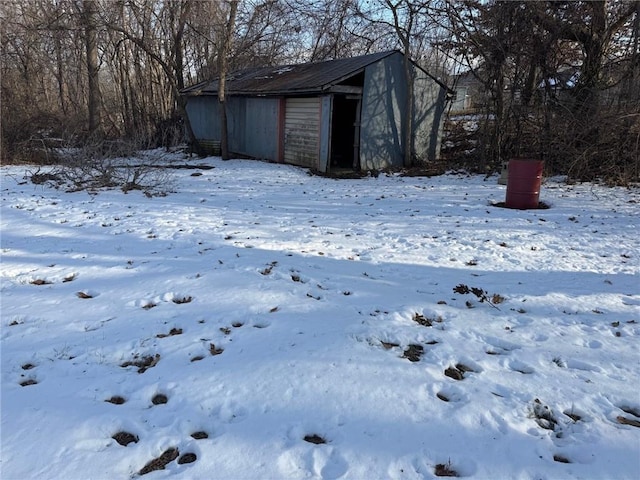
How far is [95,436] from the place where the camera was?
8.31ft

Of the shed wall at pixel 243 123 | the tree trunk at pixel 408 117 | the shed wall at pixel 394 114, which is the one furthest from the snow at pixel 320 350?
the shed wall at pixel 243 123

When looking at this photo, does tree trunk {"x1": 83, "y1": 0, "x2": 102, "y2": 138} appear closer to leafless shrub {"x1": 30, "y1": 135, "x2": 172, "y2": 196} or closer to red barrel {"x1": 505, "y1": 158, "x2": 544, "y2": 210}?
leafless shrub {"x1": 30, "y1": 135, "x2": 172, "y2": 196}

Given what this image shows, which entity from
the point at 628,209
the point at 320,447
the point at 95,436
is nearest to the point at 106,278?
the point at 95,436

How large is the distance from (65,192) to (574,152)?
13115 millimetres

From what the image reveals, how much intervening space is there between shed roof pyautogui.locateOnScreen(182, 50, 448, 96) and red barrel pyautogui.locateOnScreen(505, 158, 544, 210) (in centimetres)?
673

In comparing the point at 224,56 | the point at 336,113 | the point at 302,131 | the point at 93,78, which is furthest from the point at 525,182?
→ the point at 93,78

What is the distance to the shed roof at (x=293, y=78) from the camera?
14.5m

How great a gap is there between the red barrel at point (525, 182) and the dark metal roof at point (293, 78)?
6741 mm

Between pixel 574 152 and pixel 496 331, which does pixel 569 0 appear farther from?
pixel 496 331

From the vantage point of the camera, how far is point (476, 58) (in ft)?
54.7

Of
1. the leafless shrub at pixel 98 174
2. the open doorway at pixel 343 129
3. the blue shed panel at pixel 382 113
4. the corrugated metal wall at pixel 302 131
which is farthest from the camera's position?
the open doorway at pixel 343 129

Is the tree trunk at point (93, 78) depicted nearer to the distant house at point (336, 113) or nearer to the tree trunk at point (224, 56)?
the distant house at point (336, 113)

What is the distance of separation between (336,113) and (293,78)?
2.47 metres

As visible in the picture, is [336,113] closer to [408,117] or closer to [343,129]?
[343,129]
